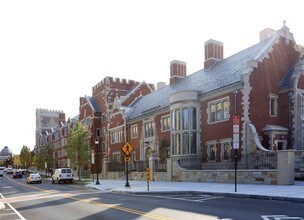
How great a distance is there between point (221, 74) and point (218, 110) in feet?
12.9

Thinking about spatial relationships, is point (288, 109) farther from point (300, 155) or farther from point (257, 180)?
point (257, 180)

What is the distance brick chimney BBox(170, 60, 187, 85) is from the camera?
152 ft

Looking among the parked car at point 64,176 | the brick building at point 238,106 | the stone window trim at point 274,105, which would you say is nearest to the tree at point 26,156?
the parked car at point 64,176

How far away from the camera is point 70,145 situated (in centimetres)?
4784

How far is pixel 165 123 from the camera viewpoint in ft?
132

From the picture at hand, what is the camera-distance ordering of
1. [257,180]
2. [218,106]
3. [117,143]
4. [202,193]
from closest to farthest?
[202,193] < [257,180] < [218,106] < [117,143]

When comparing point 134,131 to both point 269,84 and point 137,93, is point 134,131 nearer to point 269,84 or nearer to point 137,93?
point 137,93

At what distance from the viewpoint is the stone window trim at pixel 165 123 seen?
39.5 m

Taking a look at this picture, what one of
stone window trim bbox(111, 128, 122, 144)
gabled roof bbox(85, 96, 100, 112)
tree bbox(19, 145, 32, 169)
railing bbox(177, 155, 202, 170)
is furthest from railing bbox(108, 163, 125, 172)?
tree bbox(19, 145, 32, 169)

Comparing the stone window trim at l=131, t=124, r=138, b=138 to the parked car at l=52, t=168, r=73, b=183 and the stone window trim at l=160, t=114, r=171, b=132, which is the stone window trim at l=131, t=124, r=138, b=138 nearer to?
the stone window trim at l=160, t=114, r=171, b=132

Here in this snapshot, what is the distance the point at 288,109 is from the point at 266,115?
226 centimetres

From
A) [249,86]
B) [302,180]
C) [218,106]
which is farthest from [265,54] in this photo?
[302,180]

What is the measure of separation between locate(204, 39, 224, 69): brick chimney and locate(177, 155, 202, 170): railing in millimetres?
11393

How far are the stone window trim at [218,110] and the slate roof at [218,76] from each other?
1223 mm
